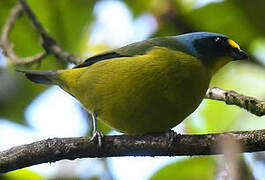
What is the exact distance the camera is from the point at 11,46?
15.4 ft

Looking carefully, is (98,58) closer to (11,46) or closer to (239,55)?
(239,55)

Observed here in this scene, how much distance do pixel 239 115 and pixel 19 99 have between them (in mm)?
2102

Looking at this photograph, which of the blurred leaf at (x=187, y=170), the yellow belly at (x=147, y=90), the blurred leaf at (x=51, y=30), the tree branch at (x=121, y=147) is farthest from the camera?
the blurred leaf at (x=51, y=30)

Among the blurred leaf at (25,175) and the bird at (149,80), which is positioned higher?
the bird at (149,80)

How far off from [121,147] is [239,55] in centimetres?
143

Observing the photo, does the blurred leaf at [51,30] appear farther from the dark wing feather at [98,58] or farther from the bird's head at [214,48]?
the bird's head at [214,48]

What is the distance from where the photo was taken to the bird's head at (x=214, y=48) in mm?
3771

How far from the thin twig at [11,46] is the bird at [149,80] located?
83 cm

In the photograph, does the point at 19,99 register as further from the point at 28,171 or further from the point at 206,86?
the point at 206,86

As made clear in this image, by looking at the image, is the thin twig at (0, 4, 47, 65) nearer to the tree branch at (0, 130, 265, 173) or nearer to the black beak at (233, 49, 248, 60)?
the black beak at (233, 49, 248, 60)

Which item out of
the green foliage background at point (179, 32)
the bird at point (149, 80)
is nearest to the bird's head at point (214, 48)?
the bird at point (149, 80)

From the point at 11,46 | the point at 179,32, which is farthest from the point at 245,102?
the point at 11,46

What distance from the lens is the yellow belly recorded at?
3.29m

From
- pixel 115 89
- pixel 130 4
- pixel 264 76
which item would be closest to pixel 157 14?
pixel 130 4
